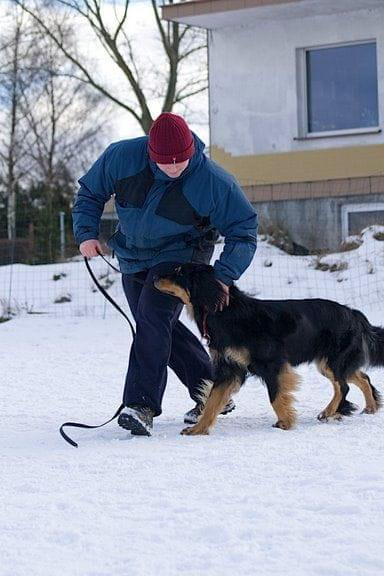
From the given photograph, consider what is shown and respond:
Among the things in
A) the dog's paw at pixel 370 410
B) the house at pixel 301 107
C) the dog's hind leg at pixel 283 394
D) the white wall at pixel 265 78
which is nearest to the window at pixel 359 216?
the house at pixel 301 107

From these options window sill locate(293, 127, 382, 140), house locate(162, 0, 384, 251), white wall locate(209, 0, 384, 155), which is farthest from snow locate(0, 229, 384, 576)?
white wall locate(209, 0, 384, 155)

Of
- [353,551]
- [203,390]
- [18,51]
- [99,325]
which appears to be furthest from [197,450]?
[18,51]

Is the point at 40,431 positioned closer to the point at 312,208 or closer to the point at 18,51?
the point at 312,208

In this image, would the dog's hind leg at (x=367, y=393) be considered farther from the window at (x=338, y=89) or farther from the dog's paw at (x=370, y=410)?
the window at (x=338, y=89)

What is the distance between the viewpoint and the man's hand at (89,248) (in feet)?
19.2

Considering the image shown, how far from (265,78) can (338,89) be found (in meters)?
1.04

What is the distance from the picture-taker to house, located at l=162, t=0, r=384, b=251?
1450cm

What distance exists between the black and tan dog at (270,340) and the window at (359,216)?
26.6ft

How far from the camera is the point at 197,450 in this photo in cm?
537

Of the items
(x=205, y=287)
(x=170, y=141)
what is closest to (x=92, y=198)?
(x=170, y=141)

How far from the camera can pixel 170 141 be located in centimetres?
558

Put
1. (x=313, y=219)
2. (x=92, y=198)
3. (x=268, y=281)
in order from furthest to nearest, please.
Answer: (x=313, y=219)
(x=268, y=281)
(x=92, y=198)

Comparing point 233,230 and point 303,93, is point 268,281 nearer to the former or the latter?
point 303,93

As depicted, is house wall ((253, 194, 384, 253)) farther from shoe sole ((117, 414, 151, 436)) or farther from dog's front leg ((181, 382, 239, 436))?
shoe sole ((117, 414, 151, 436))
